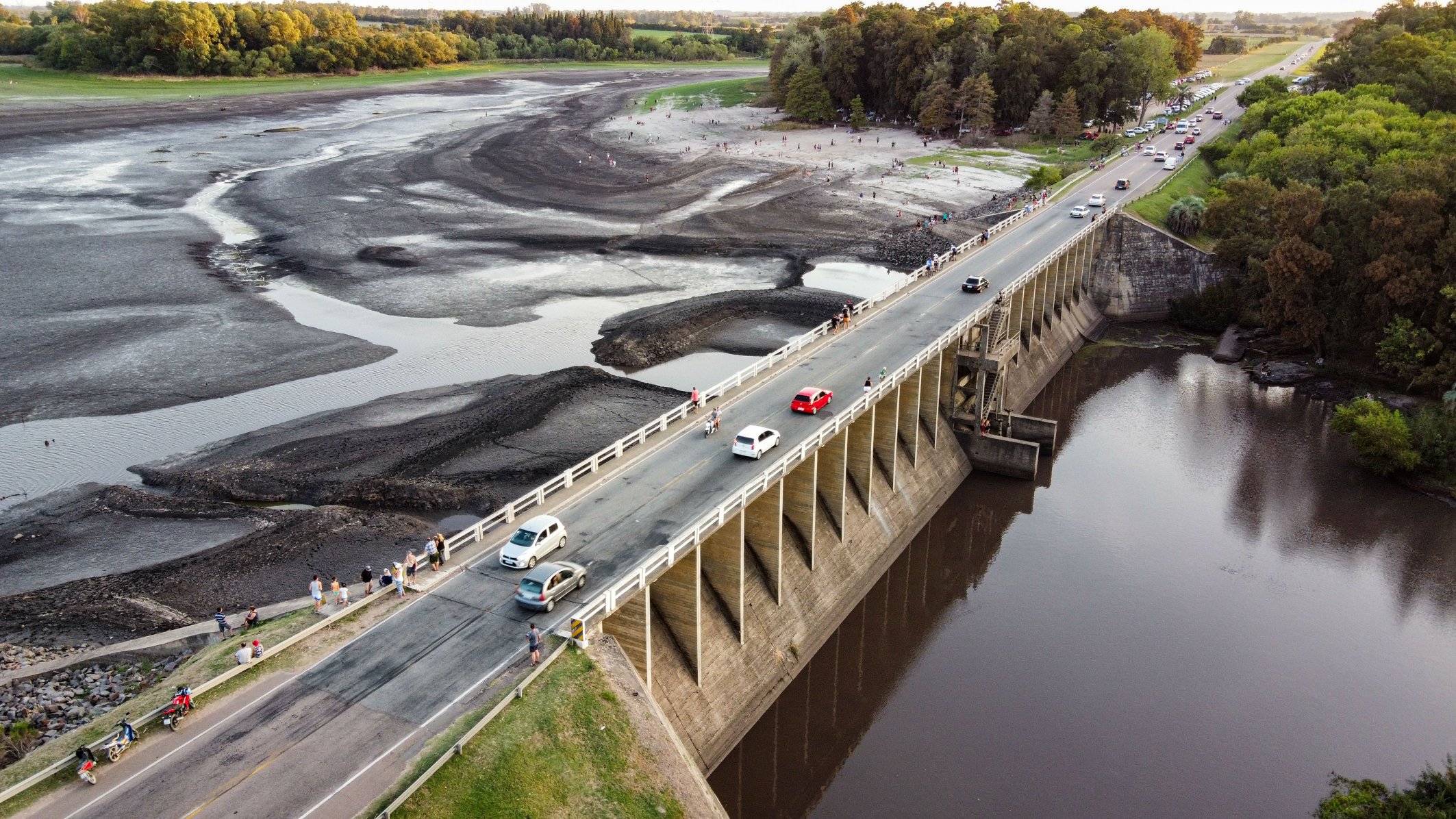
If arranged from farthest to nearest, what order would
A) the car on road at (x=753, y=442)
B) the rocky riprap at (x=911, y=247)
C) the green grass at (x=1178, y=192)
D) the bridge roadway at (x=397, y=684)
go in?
the rocky riprap at (x=911, y=247) → the green grass at (x=1178, y=192) → the car on road at (x=753, y=442) → the bridge roadway at (x=397, y=684)

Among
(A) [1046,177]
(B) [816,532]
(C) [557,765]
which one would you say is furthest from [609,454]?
(A) [1046,177]

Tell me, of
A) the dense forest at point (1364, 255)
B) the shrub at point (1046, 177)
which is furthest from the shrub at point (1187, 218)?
the shrub at point (1046, 177)

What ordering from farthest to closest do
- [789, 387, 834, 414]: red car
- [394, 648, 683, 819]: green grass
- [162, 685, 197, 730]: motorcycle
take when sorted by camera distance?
[789, 387, 834, 414]: red car → [162, 685, 197, 730]: motorcycle → [394, 648, 683, 819]: green grass

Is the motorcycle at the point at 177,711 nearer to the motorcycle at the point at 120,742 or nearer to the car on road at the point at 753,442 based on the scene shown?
the motorcycle at the point at 120,742

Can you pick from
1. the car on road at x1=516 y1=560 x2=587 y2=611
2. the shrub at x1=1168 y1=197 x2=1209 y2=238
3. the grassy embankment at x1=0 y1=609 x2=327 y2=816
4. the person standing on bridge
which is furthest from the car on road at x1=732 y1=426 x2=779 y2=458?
the shrub at x1=1168 y1=197 x2=1209 y2=238

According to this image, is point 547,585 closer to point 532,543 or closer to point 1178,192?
point 532,543

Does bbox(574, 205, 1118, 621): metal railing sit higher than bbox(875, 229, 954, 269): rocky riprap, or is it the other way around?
bbox(574, 205, 1118, 621): metal railing

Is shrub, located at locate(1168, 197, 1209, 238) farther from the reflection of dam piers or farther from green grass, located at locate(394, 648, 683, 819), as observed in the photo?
green grass, located at locate(394, 648, 683, 819)
